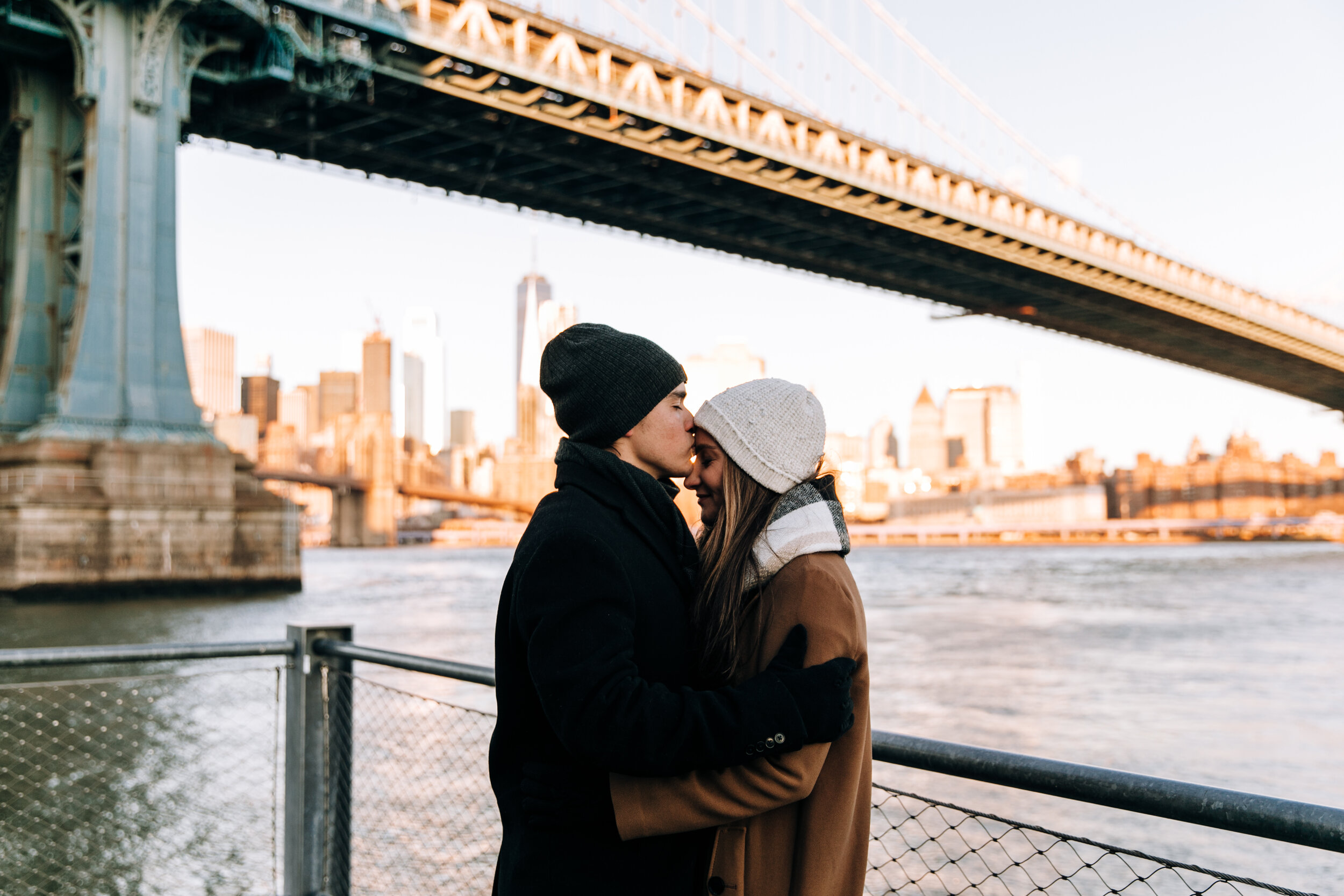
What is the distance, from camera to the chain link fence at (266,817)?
140 inches

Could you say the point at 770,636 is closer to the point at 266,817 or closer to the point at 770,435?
the point at 770,435

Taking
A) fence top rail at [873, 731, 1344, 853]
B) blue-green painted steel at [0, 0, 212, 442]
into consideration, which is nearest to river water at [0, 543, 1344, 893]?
blue-green painted steel at [0, 0, 212, 442]

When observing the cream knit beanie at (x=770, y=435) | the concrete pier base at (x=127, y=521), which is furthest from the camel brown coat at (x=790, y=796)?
the concrete pier base at (x=127, y=521)

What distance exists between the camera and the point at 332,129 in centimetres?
2591

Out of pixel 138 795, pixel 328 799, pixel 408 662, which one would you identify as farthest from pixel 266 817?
pixel 408 662

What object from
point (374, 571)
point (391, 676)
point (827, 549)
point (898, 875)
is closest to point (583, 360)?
point (827, 549)

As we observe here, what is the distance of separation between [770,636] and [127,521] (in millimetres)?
17485

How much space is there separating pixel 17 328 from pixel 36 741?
594 inches

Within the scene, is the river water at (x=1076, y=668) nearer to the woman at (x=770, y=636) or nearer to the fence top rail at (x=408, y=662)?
the fence top rail at (x=408, y=662)

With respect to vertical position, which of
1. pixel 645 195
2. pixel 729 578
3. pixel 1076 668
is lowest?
pixel 1076 668

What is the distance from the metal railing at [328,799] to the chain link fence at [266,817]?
0.5 inches

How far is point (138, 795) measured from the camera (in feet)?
16.7

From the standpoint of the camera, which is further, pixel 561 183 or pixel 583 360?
pixel 561 183

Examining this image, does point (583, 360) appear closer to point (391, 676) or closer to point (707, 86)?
point (391, 676)
